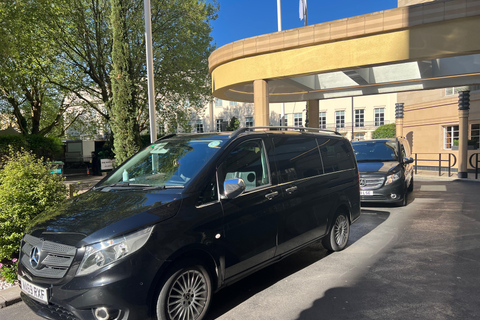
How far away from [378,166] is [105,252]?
8104mm

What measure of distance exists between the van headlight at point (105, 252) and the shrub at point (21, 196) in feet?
8.26

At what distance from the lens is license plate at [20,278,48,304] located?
9.11 ft

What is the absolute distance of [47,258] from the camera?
113 inches

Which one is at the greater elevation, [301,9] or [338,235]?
[301,9]

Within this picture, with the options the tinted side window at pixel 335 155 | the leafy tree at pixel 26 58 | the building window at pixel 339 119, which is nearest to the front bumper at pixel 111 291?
the tinted side window at pixel 335 155

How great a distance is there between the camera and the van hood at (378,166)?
29.2 ft

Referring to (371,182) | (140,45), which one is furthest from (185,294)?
(140,45)

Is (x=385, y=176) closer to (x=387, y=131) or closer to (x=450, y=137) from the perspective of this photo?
(x=450, y=137)

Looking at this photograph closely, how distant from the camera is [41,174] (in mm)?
5016

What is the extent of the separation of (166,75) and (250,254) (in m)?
18.5

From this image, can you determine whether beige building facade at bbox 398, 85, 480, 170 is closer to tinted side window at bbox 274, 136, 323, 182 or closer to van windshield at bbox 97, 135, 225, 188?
tinted side window at bbox 274, 136, 323, 182

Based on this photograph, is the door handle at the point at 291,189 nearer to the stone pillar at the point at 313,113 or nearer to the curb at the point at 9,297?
the curb at the point at 9,297

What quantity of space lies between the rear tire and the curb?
13.7ft

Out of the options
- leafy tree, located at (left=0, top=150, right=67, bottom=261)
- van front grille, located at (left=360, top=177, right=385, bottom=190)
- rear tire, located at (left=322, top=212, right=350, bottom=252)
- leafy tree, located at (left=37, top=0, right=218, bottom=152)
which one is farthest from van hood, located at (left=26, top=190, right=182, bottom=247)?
leafy tree, located at (left=37, top=0, right=218, bottom=152)
